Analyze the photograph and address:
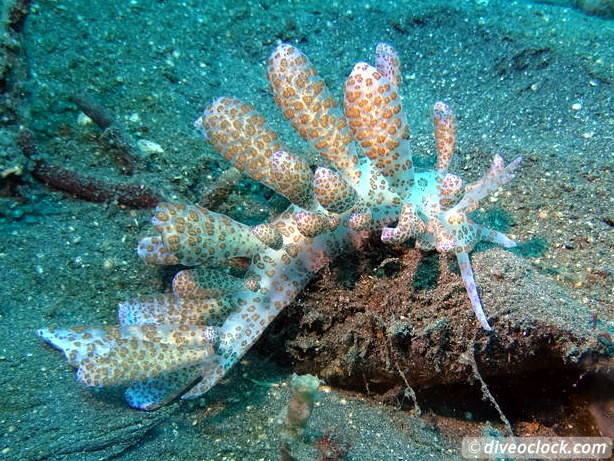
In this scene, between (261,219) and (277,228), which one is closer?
(277,228)

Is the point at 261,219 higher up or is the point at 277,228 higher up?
the point at 277,228

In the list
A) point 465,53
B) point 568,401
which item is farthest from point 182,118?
point 568,401

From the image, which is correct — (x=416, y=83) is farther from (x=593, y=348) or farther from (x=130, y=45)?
(x=593, y=348)
